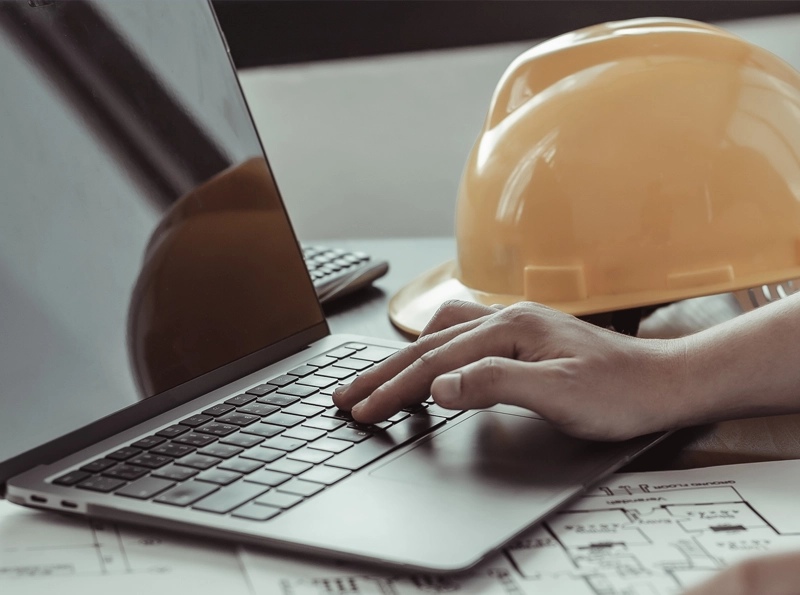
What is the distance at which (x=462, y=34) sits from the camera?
169 cm

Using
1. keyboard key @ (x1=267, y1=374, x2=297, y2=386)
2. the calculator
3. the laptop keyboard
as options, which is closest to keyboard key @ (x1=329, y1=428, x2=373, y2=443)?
the laptop keyboard

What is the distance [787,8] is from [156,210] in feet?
4.52

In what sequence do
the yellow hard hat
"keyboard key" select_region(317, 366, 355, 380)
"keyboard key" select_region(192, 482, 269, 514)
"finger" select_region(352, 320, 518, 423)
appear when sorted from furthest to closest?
the yellow hard hat → "keyboard key" select_region(317, 366, 355, 380) → "finger" select_region(352, 320, 518, 423) → "keyboard key" select_region(192, 482, 269, 514)

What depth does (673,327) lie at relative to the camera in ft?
2.72

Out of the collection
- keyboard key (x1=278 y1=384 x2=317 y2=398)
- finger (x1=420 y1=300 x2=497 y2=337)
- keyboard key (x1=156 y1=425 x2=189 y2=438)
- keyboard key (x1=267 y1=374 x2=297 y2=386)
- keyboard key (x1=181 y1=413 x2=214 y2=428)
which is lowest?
keyboard key (x1=278 y1=384 x2=317 y2=398)

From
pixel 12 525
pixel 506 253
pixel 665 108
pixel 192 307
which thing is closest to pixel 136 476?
pixel 12 525

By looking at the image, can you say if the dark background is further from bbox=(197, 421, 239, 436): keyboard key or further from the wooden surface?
bbox=(197, 421, 239, 436): keyboard key

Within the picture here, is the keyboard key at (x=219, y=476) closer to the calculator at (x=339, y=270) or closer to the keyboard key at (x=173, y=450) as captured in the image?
the keyboard key at (x=173, y=450)

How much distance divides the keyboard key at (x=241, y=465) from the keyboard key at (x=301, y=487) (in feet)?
0.09

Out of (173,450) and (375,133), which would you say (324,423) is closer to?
(173,450)

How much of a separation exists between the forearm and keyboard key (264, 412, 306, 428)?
24 centimetres

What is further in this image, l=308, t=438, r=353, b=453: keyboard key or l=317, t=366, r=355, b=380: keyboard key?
l=317, t=366, r=355, b=380: keyboard key

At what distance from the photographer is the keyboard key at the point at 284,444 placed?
0.52m

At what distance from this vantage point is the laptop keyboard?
47 centimetres
